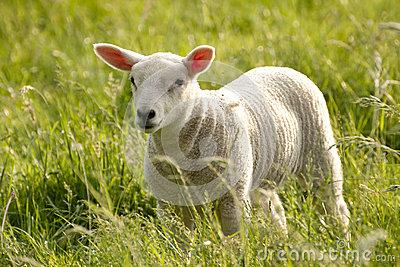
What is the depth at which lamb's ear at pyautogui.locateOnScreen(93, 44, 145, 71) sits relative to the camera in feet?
12.8

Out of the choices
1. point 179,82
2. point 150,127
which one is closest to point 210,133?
point 179,82

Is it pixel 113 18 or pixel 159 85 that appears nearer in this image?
pixel 159 85

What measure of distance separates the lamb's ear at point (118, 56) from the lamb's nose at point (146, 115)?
45 cm

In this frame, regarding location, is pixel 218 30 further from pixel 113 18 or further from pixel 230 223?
pixel 230 223

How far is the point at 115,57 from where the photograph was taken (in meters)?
3.98

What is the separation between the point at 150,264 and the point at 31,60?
4.07 metres

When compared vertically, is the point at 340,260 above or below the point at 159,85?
below

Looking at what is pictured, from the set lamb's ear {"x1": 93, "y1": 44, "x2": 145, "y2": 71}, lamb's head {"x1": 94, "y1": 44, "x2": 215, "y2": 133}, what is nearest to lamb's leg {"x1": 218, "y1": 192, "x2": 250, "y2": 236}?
lamb's head {"x1": 94, "y1": 44, "x2": 215, "y2": 133}

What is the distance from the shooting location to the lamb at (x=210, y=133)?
3.66 m

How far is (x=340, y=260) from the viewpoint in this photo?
121 inches

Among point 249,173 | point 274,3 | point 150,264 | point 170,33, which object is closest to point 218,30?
point 170,33

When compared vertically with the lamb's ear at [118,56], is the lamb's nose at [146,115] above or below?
below

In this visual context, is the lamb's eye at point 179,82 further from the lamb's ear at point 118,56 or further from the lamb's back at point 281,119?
the lamb's back at point 281,119

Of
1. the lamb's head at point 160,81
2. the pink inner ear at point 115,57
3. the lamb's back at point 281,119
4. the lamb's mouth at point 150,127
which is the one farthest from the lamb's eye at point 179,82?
the lamb's back at point 281,119
